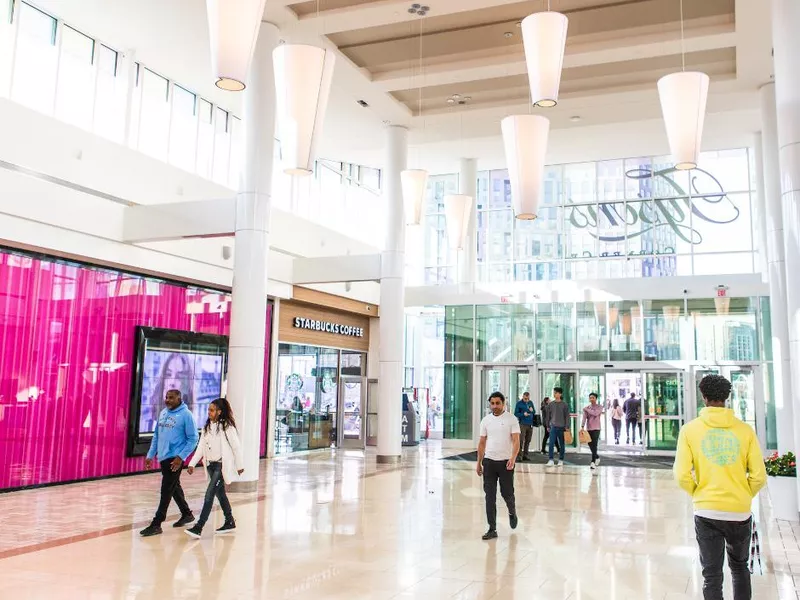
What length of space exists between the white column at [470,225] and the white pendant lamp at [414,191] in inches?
315

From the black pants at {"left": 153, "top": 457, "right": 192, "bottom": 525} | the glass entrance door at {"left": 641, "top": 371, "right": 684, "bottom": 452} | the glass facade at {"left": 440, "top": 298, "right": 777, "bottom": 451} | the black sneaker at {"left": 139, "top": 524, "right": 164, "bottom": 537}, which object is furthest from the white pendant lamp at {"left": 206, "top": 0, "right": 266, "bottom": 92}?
the glass entrance door at {"left": 641, "top": 371, "right": 684, "bottom": 452}

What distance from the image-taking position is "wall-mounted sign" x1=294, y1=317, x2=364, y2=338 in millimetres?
18750

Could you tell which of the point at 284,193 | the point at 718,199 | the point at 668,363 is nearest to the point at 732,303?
the point at 668,363

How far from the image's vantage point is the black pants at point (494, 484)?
7.86 m

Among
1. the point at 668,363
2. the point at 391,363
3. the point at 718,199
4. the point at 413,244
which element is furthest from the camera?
the point at 413,244

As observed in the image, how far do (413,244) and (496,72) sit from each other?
12209 mm

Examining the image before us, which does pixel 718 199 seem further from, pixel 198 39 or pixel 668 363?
pixel 198 39

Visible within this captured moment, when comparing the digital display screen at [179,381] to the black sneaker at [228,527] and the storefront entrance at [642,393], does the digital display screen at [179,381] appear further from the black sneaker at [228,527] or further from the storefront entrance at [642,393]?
the storefront entrance at [642,393]

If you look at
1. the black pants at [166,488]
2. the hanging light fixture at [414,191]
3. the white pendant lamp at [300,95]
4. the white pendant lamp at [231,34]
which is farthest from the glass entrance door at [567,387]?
the white pendant lamp at [231,34]

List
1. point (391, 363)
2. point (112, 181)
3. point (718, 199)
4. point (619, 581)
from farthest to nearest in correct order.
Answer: point (718, 199)
point (391, 363)
point (112, 181)
point (619, 581)

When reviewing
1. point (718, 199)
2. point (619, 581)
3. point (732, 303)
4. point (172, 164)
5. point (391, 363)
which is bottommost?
point (619, 581)

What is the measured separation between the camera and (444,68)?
46.8ft

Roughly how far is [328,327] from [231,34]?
13.8 m

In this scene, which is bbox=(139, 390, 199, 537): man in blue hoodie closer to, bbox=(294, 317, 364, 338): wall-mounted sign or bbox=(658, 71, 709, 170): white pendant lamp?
bbox=(658, 71, 709, 170): white pendant lamp
